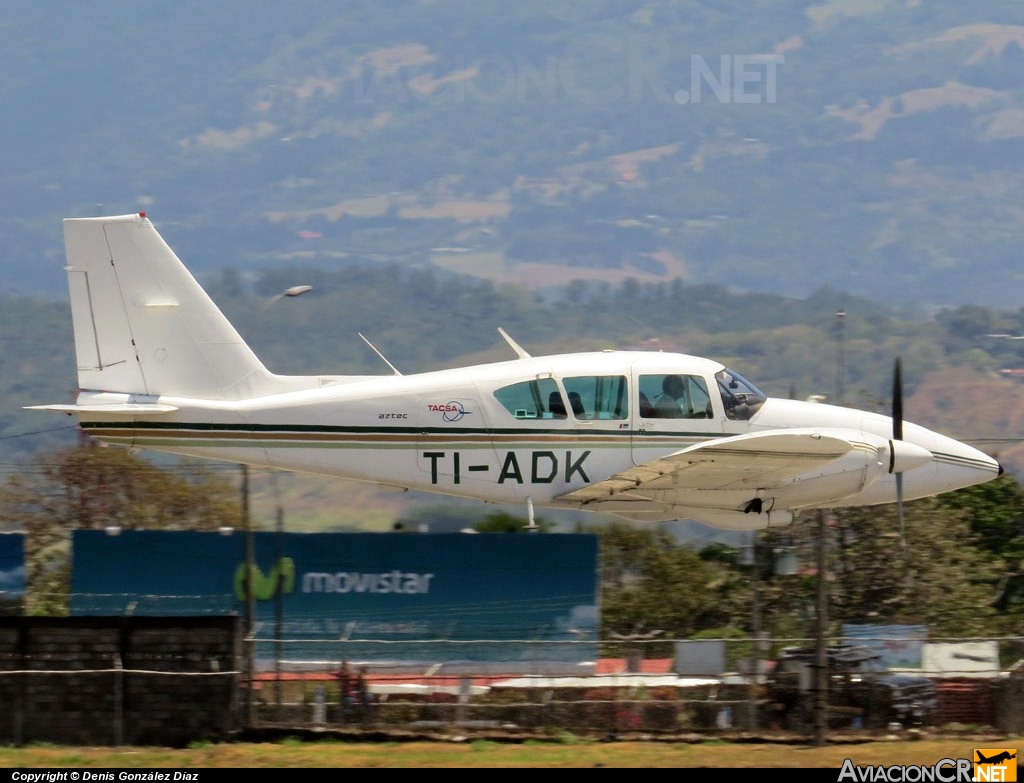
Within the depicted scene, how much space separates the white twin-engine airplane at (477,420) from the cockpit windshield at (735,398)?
0.02m

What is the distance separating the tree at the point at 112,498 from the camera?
3194 centimetres

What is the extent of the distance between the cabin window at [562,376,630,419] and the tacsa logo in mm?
6576

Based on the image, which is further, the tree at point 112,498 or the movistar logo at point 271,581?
the tree at point 112,498

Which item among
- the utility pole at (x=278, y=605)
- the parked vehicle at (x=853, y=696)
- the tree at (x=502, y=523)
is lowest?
the parked vehicle at (x=853, y=696)

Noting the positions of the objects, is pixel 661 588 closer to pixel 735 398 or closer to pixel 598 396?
pixel 735 398

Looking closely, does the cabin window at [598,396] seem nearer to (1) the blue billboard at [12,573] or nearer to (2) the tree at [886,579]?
(2) the tree at [886,579]

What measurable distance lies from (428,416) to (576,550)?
486 centimetres

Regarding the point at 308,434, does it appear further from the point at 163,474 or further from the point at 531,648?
the point at 163,474

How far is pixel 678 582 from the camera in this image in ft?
86.7

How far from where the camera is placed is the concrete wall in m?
16.7

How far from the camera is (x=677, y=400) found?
1923cm

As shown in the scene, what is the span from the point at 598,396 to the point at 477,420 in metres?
1.75

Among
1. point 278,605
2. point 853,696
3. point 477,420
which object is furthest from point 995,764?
point 278,605

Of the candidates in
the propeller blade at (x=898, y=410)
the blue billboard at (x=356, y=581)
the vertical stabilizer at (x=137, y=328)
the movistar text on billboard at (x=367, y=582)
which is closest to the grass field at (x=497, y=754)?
the blue billboard at (x=356, y=581)
